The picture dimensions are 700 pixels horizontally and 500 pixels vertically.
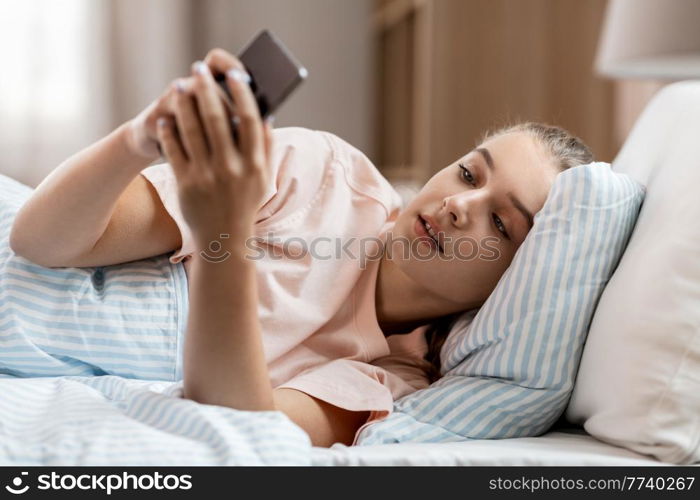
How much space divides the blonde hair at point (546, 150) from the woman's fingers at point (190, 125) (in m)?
0.57

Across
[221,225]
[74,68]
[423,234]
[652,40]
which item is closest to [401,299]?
[423,234]

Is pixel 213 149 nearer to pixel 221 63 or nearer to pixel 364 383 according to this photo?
pixel 221 63

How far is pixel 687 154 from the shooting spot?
2.87ft

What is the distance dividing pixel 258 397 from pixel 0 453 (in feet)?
0.75

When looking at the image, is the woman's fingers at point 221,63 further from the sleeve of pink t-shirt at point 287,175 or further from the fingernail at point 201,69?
the sleeve of pink t-shirt at point 287,175

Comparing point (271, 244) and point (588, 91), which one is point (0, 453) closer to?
point (271, 244)

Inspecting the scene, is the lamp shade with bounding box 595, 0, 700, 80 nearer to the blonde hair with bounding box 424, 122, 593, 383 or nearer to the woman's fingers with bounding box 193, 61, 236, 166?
the blonde hair with bounding box 424, 122, 593, 383

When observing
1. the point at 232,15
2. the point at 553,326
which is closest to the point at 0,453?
the point at 553,326

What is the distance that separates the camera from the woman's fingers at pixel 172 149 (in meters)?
0.61

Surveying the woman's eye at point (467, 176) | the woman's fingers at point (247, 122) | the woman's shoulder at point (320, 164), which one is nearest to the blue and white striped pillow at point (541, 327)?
the woman's eye at point (467, 176)

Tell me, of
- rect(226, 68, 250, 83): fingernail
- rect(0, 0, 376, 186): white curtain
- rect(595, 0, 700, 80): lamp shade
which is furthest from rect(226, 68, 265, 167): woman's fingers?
rect(0, 0, 376, 186): white curtain

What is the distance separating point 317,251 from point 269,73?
38 centimetres

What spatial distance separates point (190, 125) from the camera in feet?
1.97

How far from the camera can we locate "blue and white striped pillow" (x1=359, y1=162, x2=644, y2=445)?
85 cm
